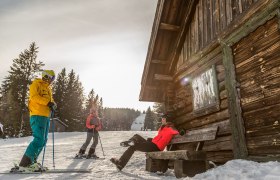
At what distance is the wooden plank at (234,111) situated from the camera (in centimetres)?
468

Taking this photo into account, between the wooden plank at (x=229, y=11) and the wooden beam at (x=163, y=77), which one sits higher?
the wooden plank at (x=229, y=11)

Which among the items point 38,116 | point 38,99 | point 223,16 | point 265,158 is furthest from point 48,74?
point 265,158

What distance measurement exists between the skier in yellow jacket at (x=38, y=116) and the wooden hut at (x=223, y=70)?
12.1ft

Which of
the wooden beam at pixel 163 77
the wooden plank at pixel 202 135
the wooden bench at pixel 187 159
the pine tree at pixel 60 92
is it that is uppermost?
the pine tree at pixel 60 92

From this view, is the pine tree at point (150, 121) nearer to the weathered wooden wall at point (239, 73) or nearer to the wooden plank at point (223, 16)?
the weathered wooden wall at point (239, 73)

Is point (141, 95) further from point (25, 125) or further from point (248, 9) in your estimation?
point (25, 125)

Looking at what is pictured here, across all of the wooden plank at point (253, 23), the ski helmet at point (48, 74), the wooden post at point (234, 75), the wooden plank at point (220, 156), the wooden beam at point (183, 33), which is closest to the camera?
the wooden plank at point (253, 23)

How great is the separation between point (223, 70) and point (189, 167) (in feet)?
7.59

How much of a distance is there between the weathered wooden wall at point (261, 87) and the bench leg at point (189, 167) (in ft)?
3.09

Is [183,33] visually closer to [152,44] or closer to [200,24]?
[200,24]

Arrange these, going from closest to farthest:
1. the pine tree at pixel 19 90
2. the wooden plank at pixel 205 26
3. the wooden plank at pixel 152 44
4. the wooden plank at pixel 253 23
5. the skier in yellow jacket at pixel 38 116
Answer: the wooden plank at pixel 253 23 → the skier in yellow jacket at pixel 38 116 → the wooden plank at pixel 205 26 → the wooden plank at pixel 152 44 → the pine tree at pixel 19 90

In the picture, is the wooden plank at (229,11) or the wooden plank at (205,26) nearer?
the wooden plank at (229,11)

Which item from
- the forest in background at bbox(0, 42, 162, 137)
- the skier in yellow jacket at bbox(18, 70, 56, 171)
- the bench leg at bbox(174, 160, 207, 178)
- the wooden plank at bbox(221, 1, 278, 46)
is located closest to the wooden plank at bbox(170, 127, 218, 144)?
the bench leg at bbox(174, 160, 207, 178)

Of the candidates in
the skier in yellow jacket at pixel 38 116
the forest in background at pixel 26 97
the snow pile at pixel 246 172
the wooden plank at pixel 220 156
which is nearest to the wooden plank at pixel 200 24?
the wooden plank at pixel 220 156
